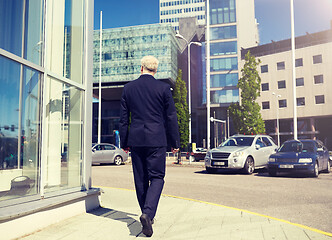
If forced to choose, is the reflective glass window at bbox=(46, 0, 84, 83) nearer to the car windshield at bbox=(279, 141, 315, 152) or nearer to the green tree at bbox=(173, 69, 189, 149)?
the car windshield at bbox=(279, 141, 315, 152)

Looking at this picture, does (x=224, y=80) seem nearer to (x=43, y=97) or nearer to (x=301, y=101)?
(x=301, y=101)

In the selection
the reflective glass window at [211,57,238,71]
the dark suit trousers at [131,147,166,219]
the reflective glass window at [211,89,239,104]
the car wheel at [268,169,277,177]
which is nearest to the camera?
the dark suit trousers at [131,147,166,219]

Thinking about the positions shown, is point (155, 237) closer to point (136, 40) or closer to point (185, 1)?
point (136, 40)

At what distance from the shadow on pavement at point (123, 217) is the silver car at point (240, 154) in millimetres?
8400

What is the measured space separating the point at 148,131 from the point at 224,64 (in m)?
55.2

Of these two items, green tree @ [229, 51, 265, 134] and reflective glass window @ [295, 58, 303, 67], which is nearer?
green tree @ [229, 51, 265, 134]

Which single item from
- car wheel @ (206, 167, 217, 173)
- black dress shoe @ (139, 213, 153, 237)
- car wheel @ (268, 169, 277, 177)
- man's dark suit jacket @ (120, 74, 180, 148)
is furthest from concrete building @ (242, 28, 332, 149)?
black dress shoe @ (139, 213, 153, 237)

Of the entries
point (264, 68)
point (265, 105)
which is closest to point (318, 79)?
point (265, 105)

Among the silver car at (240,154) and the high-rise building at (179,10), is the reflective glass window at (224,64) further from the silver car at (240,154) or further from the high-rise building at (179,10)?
the high-rise building at (179,10)

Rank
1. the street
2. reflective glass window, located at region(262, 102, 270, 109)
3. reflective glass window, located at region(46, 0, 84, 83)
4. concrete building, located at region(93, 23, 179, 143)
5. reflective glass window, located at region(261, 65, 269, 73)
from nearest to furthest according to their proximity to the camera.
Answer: reflective glass window, located at region(46, 0, 84, 83) → the street → concrete building, located at region(93, 23, 179, 143) → reflective glass window, located at region(262, 102, 270, 109) → reflective glass window, located at region(261, 65, 269, 73)

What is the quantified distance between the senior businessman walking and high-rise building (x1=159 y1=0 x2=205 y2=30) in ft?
409

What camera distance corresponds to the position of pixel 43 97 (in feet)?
14.4

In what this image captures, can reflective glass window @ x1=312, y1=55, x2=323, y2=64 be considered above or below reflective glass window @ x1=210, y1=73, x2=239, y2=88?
above

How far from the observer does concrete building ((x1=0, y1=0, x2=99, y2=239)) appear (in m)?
3.85
